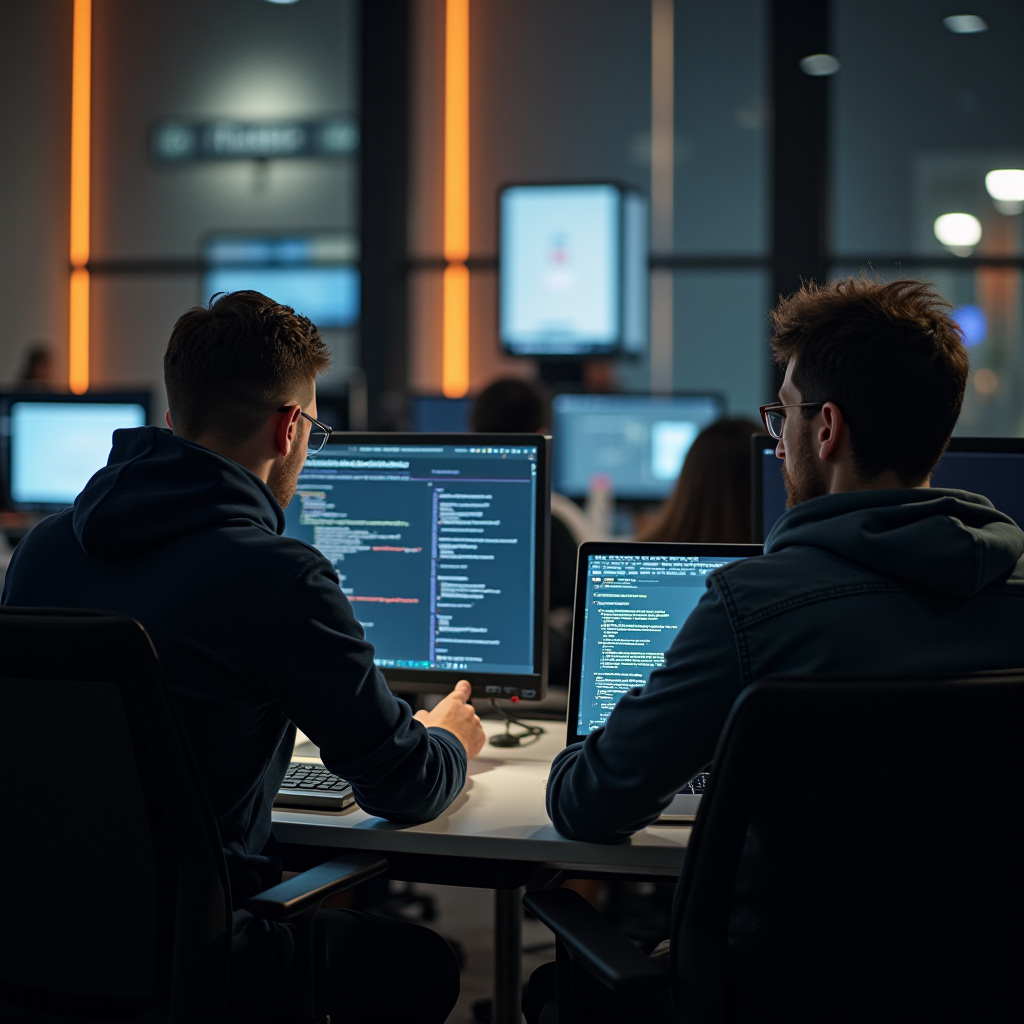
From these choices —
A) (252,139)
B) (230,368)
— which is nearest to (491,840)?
(230,368)

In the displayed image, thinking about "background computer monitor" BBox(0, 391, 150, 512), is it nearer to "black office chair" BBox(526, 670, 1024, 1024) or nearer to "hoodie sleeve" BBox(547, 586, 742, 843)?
"hoodie sleeve" BBox(547, 586, 742, 843)

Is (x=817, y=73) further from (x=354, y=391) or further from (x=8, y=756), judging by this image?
(x=8, y=756)

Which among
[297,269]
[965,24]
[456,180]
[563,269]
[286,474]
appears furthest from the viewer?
[297,269]

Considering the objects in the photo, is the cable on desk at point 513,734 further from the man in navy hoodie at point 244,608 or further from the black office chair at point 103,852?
the black office chair at point 103,852

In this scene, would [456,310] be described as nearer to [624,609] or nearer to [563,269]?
[563,269]

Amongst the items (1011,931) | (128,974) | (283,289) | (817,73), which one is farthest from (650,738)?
(283,289)

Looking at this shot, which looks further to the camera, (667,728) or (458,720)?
(458,720)

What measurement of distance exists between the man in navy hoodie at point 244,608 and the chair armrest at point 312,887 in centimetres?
7

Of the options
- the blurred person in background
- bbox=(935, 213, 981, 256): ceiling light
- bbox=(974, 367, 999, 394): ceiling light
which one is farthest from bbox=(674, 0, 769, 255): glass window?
the blurred person in background

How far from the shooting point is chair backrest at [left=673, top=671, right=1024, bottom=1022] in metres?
0.95

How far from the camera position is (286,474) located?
1494mm

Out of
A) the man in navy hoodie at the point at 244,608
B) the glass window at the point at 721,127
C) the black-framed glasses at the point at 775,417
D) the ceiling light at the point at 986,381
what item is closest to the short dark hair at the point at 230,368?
the man in navy hoodie at the point at 244,608

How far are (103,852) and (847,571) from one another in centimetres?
79

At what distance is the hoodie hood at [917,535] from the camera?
3.57 ft
